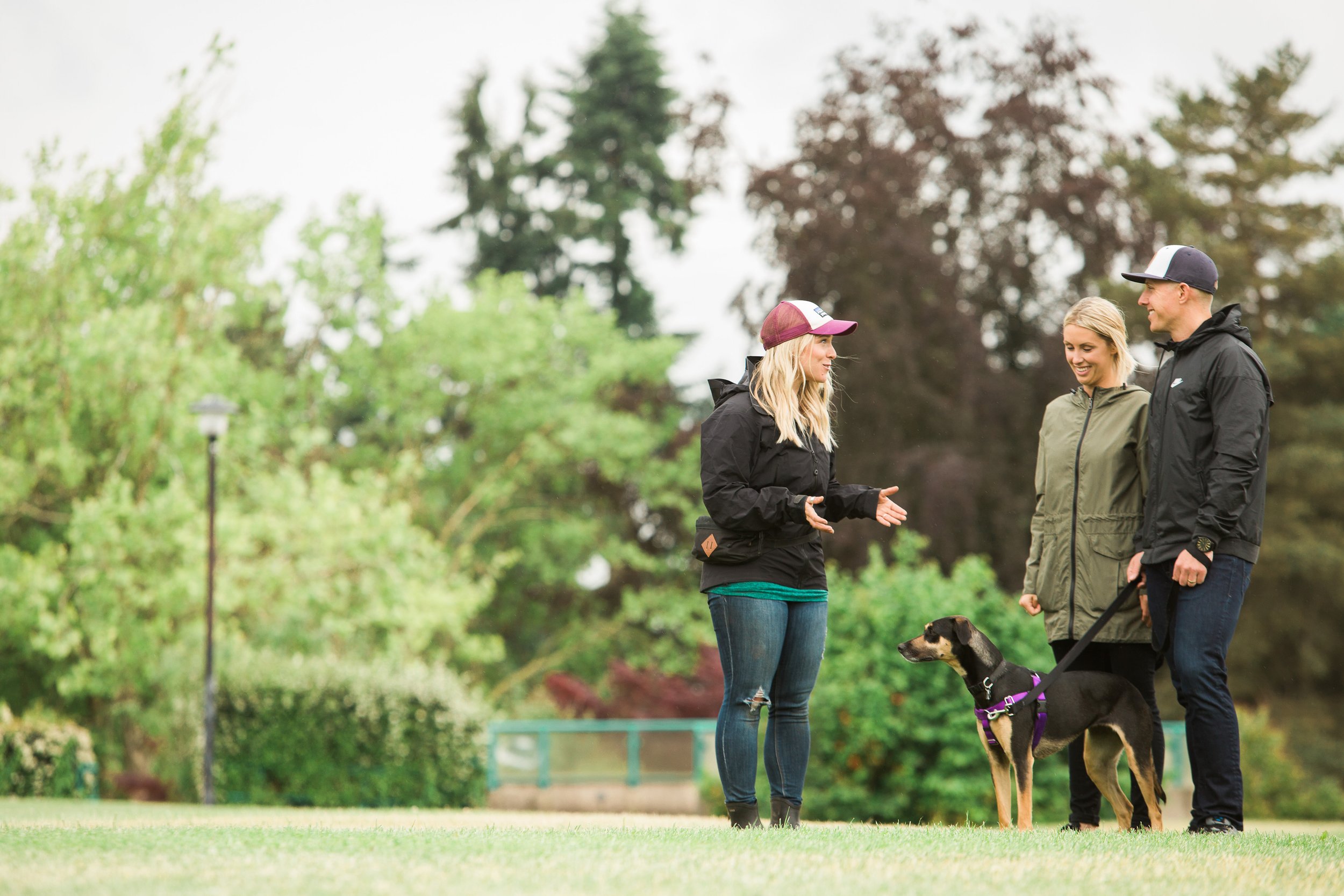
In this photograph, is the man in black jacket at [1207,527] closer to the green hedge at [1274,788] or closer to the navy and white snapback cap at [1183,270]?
the navy and white snapback cap at [1183,270]

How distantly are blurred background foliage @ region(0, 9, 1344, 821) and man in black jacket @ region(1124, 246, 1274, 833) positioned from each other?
6.33 m

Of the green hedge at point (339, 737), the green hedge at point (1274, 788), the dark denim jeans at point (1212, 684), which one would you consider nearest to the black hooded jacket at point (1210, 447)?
the dark denim jeans at point (1212, 684)

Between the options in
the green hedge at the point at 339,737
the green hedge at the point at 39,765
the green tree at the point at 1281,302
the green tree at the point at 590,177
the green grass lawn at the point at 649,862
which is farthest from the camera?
the green tree at the point at 590,177

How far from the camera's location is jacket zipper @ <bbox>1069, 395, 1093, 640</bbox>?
571cm

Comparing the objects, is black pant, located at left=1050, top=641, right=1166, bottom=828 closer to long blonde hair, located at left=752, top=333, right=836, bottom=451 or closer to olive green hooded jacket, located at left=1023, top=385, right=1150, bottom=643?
olive green hooded jacket, located at left=1023, top=385, right=1150, bottom=643

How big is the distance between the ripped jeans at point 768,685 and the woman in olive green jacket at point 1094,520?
124cm

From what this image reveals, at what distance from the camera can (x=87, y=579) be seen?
53.7 ft

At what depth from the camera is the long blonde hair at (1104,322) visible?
5.76 metres

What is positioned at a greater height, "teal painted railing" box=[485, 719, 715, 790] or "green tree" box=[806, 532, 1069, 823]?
"green tree" box=[806, 532, 1069, 823]

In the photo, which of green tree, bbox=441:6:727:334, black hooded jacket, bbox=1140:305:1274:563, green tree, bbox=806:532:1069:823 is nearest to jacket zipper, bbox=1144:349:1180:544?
black hooded jacket, bbox=1140:305:1274:563

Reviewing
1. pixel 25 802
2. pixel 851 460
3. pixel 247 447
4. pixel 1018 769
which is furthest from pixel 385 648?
pixel 1018 769

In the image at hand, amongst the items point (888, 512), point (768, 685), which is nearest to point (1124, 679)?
point (888, 512)

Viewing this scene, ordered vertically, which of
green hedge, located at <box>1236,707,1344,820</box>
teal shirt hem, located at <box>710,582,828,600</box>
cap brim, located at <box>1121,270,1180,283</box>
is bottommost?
green hedge, located at <box>1236,707,1344,820</box>

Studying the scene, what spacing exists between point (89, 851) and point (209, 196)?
1652 cm
